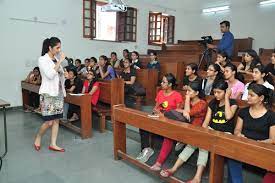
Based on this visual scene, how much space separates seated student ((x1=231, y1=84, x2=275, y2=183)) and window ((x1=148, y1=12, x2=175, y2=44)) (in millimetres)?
5599

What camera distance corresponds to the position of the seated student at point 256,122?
1886 millimetres

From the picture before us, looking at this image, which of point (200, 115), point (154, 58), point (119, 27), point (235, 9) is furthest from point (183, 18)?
point (200, 115)

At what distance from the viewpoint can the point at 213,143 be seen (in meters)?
1.77

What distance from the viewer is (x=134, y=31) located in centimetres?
696

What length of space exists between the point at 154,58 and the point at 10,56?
286 centimetres

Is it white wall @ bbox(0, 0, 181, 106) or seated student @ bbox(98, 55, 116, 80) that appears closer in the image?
seated student @ bbox(98, 55, 116, 80)

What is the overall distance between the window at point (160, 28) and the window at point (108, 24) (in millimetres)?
638

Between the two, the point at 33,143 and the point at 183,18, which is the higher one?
the point at 183,18

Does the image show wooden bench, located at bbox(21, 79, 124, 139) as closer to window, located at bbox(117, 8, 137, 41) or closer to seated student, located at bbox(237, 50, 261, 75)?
seated student, located at bbox(237, 50, 261, 75)

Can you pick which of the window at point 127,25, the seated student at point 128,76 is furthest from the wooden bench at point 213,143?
the window at point 127,25

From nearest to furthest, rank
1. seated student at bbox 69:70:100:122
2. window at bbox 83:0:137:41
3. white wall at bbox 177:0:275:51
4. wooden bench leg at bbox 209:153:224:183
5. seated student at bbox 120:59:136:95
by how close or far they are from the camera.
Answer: wooden bench leg at bbox 209:153:224:183, seated student at bbox 69:70:100:122, seated student at bbox 120:59:136:95, window at bbox 83:0:137:41, white wall at bbox 177:0:275:51

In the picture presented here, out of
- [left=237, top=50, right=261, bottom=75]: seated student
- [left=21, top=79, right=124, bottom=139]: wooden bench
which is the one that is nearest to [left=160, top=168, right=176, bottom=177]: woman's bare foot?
[left=21, top=79, right=124, bottom=139]: wooden bench

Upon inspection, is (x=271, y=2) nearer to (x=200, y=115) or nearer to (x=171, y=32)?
(x=171, y=32)

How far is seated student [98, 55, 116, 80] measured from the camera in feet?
15.4
